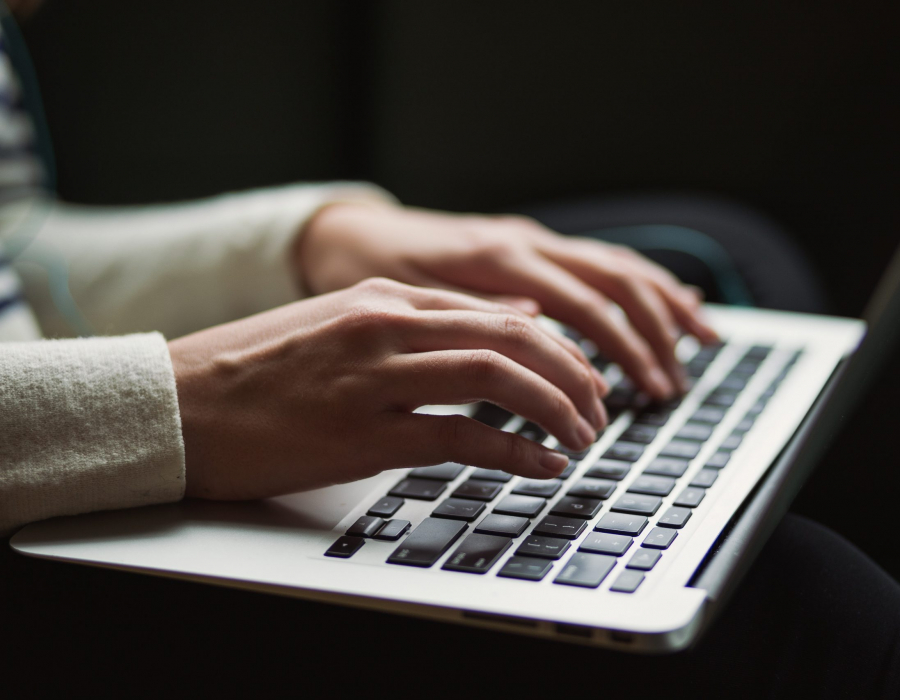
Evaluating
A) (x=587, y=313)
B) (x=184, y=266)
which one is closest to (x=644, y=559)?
(x=587, y=313)

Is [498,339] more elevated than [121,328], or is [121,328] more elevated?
[498,339]

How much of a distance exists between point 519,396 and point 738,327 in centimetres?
38

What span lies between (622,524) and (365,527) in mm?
133

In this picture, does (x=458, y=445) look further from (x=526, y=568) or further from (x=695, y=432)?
(x=695, y=432)

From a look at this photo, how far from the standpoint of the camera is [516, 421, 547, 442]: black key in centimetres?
54

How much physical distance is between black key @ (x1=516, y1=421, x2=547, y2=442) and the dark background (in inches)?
40.4

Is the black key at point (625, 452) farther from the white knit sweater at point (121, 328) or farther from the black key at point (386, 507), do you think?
the white knit sweater at point (121, 328)

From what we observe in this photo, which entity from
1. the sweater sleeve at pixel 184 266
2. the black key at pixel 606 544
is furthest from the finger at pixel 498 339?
the sweater sleeve at pixel 184 266

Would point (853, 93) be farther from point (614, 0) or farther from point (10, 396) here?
point (10, 396)

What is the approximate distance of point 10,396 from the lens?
420mm

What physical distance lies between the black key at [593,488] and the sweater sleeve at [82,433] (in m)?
0.22

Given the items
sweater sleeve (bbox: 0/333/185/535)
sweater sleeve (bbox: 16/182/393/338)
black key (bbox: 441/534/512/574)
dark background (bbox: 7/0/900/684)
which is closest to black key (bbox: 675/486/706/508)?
black key (bbox: 441/534/512/574)

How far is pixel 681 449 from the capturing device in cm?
51

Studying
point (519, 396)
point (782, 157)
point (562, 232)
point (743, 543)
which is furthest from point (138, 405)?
point (782, 157)
